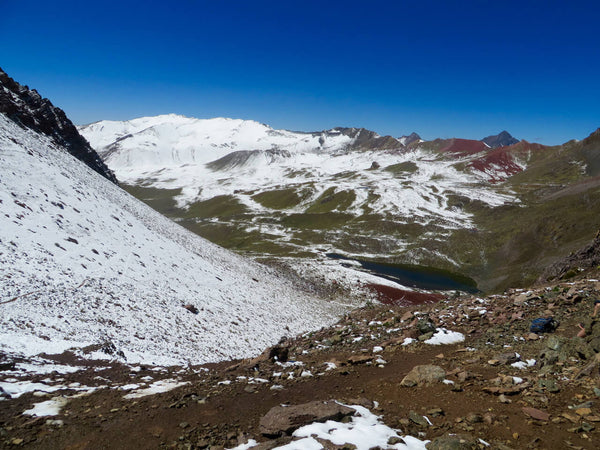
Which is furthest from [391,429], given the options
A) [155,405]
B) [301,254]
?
[301,254]

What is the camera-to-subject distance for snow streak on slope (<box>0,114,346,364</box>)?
60.3 ft

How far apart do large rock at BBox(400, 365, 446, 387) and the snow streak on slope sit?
44.7 ft

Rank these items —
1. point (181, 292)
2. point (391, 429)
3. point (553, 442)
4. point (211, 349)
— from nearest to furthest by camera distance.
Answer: point (553, 442)
point (391, 429)
point (211, 349)
point (181, 292)

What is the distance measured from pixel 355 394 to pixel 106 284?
20922 millimetres

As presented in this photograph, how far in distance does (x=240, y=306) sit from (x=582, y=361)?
89.3 feet

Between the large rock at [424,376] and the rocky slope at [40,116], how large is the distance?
204 ft

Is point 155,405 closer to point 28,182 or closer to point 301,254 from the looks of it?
point 28,182

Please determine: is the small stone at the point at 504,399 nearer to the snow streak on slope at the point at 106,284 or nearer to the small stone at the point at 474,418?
the small stone at the point at 474,418

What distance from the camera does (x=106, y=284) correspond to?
23.9 m

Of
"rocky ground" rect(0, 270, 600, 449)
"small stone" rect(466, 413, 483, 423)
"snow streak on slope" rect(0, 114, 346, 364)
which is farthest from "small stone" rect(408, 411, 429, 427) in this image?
"snow streak on slope" rect(0, 114, 346, 364)

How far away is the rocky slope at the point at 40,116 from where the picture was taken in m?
48.5

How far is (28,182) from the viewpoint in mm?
30734

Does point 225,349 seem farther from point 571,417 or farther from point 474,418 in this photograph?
point 571,417

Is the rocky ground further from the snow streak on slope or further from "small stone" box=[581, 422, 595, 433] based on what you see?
the snow streak on slope
